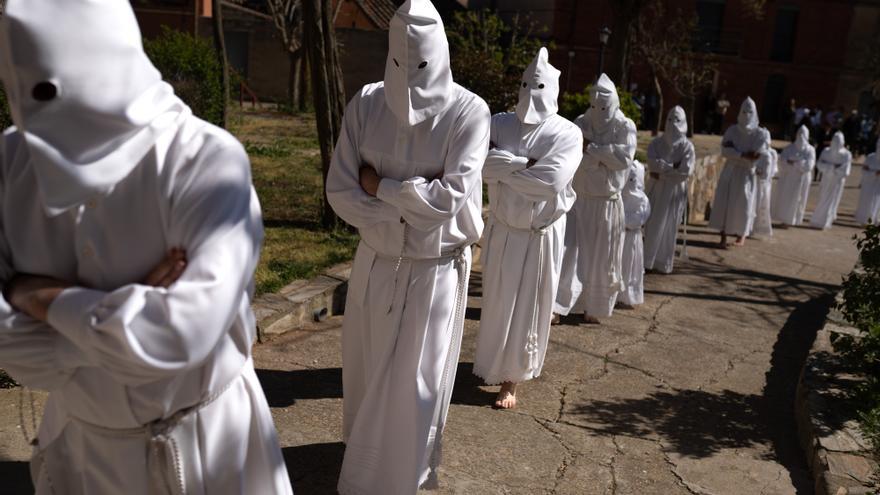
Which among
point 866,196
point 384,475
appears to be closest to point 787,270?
point 866,196

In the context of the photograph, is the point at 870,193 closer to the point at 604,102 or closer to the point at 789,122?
the point at 604,102

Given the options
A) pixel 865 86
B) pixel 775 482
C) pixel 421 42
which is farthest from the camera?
pixel 865 86

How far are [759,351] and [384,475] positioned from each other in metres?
5.09

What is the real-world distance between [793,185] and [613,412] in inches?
473

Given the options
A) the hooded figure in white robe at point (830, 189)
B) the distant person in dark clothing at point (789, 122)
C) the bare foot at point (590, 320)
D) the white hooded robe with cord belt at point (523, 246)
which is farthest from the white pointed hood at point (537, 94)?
the distant person in dark clothing at point (789, 122)

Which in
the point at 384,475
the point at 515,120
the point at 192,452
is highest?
the point at 515,120

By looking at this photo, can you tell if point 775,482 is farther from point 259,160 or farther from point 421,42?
point 259,160

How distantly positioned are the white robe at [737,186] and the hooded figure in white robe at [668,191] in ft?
6.85

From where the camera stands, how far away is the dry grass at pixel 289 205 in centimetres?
769

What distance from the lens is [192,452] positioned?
222cm

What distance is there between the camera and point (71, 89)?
1832mm

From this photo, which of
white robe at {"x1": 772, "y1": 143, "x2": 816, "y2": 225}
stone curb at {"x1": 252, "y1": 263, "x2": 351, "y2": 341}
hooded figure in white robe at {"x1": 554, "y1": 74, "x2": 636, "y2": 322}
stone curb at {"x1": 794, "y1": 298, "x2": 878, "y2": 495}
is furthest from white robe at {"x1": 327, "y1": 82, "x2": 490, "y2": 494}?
white robe at {"x1": 772, "y1": 143, "x2": 816, "y2": 225}

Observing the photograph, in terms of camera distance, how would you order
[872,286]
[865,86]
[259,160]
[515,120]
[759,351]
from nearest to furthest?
[515,120] < [872,286] < [759,351] < [259,160] < [865,86]

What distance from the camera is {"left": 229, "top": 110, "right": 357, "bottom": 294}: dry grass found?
7688 mm
